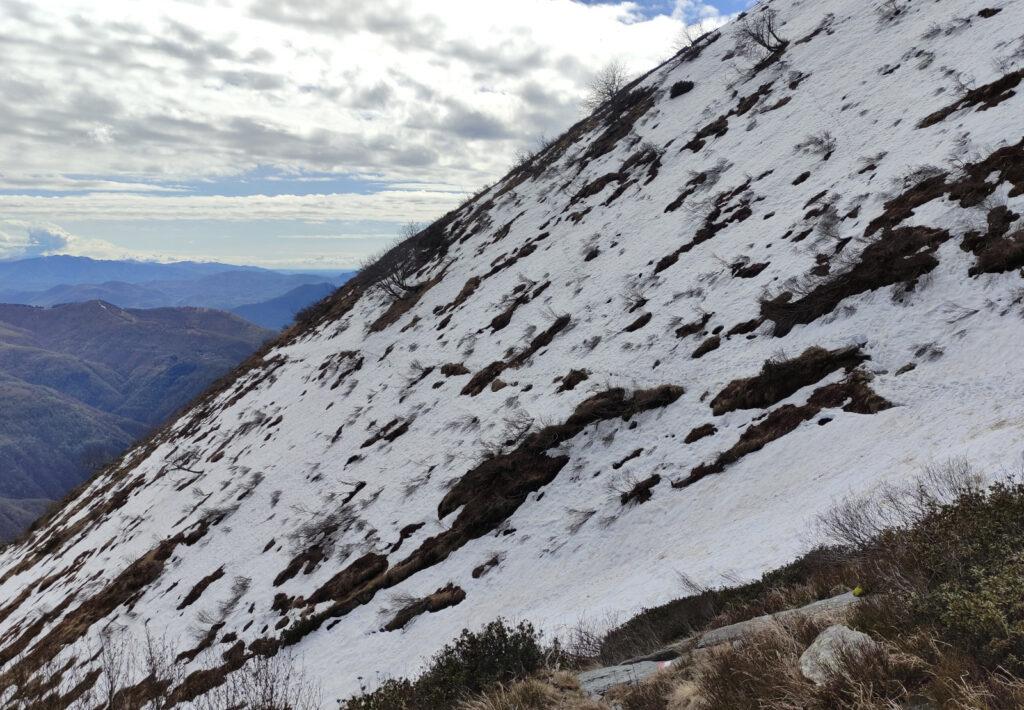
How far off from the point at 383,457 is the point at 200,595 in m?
8.90

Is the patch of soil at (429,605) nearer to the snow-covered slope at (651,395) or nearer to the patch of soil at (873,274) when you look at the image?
the snow-covered slope at (651,395)

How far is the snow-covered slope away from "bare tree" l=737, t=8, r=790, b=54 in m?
0.86

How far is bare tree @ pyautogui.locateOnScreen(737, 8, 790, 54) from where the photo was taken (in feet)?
114

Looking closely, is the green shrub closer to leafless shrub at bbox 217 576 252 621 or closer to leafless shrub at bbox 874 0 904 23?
leafless shrub at bbox 217 576 252 621

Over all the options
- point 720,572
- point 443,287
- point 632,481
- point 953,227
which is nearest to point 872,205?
point 953,227

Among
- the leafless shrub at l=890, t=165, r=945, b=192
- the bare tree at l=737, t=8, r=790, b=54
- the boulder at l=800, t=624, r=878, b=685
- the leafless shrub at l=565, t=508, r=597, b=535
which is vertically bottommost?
the leafless shrub at l=565, t=508, r=597, b=535

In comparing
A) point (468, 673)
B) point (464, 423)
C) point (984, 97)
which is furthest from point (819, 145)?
point (468, 673)

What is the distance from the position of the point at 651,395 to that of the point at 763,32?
3370 centimetres

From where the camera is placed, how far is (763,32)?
123 feet

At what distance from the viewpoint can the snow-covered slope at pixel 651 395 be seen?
462 inches

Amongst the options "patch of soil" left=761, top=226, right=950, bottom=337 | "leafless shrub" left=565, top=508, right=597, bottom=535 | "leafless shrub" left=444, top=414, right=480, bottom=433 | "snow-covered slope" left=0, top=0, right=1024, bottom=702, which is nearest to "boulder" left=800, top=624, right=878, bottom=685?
"snow-covered slope" left=0, top=0, right=1024, bottom=702

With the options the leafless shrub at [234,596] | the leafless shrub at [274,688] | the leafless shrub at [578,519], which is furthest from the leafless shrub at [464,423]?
the leafless shrub at [234,596]

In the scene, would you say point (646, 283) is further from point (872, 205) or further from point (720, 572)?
point (720, 572)

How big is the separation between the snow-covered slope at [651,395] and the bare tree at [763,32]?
0.86m
